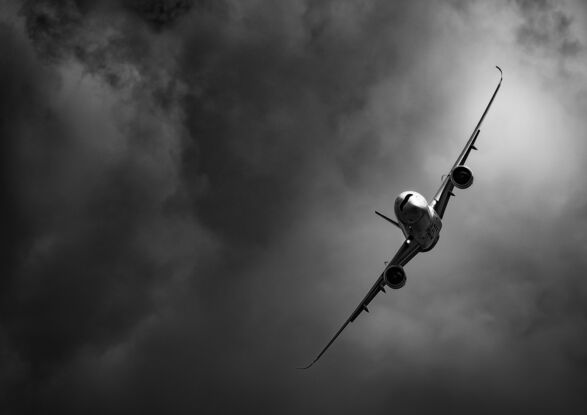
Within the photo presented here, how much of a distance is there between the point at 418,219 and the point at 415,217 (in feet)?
1.72

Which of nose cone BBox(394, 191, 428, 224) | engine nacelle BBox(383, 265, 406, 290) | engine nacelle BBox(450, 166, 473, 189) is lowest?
engine nacelle BBox(383, 265, 406, 290)

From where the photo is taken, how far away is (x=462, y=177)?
5209 cm

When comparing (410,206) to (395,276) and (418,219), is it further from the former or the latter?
(395,276)

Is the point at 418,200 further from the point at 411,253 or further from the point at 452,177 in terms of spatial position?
the point at 411,253

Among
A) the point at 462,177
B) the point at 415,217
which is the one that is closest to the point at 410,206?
the point at 415,217

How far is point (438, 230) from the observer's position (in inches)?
2109

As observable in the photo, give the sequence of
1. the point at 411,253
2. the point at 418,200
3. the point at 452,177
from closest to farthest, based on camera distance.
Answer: the point at 418,200 < the point at 452,177 < the point at 411,253

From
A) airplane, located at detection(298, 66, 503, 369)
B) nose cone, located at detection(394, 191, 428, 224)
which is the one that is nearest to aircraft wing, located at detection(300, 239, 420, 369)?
airplane, located at detection(298, 66, 503, 369)

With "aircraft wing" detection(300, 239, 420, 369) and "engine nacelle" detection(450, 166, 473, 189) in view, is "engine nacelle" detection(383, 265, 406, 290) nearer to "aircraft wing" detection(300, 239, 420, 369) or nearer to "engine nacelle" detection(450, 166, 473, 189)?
"aircraft wing" detection(300, 239, 420, 369)

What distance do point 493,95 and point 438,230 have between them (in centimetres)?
1562

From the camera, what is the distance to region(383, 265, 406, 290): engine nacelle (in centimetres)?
5200

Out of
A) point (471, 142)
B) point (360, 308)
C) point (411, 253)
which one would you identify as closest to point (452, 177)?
point (471, 142)

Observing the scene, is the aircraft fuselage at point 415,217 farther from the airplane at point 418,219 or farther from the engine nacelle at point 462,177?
the engine nacelle at point 462,177

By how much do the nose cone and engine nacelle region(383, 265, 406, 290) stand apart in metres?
5.75
